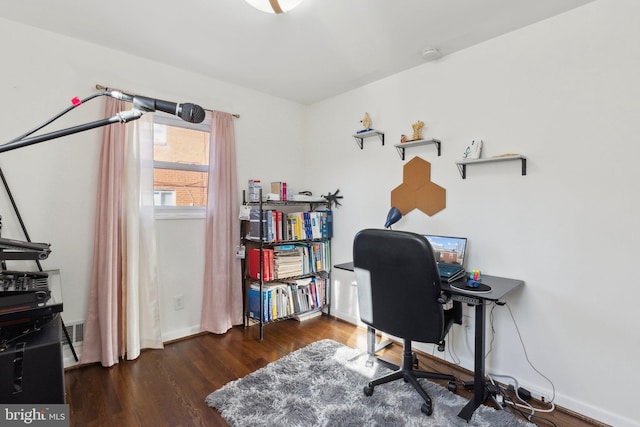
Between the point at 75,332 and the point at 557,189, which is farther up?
the point at 557,189

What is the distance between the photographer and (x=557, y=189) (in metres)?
1.96

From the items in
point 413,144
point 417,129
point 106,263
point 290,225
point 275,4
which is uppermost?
point 275,4

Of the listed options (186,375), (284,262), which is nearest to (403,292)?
(284,262)

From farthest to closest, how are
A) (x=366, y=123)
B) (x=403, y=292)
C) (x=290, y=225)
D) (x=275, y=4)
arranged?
(x=290, y=225)
(x=366, y=123)
(x=403, y=292)
(x=275, y=4)

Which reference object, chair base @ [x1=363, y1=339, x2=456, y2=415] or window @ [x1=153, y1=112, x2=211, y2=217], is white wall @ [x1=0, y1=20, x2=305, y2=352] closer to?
window @ [x1=153, y1=112, x2=211, y2=217]

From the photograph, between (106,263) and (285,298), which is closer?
(106,263)

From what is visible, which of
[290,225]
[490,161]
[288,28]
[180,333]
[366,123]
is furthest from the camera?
[290,225]

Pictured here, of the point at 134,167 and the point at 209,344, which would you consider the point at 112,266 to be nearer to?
the point at 134,167

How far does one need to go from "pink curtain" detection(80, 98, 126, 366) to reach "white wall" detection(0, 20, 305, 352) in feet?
0.29

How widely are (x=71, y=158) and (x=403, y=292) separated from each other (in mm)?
2495

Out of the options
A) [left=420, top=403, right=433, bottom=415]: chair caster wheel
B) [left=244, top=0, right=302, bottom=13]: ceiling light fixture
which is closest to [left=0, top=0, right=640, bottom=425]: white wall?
[left=420, top=403, right=433, bottom=415]: chair caster wheel

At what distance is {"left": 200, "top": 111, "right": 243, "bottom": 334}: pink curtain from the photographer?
289 cm

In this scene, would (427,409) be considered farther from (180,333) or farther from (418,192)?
(180,333)

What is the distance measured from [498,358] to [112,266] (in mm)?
2859
